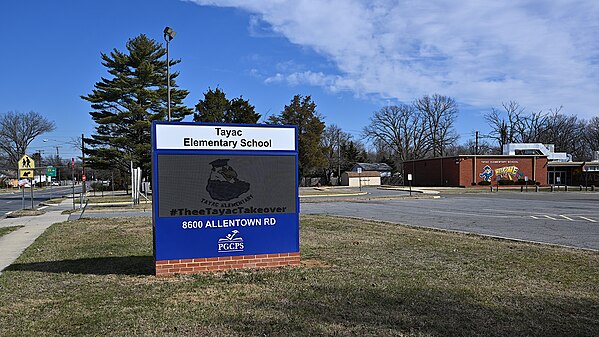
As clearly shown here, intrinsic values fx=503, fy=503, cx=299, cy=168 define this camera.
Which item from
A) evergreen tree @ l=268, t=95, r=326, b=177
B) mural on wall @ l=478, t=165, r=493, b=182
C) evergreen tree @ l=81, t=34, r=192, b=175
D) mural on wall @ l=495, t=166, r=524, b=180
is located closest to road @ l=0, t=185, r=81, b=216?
evergreen tree @ l=81, t=34, r=192, b=175

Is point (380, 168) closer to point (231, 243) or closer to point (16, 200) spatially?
point (16, 200)

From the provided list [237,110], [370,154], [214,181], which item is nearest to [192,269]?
[214,181]

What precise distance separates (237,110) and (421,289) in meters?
59.1

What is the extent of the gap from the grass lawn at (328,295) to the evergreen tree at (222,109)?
168 ft

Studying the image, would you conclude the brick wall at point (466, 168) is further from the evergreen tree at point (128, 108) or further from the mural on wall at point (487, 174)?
the evergreen tree at point (128, 108)

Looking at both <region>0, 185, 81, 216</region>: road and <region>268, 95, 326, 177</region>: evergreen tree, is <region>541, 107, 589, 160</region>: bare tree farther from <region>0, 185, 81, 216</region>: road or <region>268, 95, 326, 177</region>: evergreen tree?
<region>0, 185, 81, 216</region>: road

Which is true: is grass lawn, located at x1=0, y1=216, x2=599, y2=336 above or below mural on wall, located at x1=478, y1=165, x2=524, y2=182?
below

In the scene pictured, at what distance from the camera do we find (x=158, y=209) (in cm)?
773

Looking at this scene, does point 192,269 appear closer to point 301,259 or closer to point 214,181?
point 214,181

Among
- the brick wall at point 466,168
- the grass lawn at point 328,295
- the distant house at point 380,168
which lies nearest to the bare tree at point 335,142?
the distant house at point 380,168

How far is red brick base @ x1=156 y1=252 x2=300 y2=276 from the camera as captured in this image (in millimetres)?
7807

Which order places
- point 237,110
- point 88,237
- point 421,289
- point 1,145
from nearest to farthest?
point 421,289 < point 88,237 < point 237,110 < point 1,145

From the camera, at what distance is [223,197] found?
8.18m

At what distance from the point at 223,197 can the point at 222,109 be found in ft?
180
